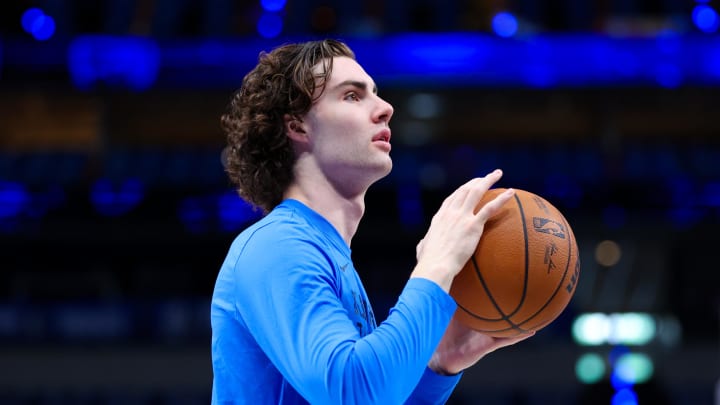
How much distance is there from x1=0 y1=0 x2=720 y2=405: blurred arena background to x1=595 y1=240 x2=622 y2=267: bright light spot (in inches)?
1.8

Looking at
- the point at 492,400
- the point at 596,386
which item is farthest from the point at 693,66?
the point at 492,400

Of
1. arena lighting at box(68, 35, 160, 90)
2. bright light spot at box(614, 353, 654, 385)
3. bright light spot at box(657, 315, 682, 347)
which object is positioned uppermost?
arena lighting at box(68, 35, 160, 90)

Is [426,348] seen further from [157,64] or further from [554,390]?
[157,64]

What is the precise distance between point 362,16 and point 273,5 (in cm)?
116

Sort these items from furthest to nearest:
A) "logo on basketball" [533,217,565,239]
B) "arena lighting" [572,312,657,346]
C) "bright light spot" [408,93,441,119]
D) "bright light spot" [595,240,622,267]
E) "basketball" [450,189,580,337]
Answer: "bright light spot" [408,93,441,119], "bright light spot" [595,240,622,267], "arena lighting" [572,312,657,346], "logo on basketball" [533,217,565,239], "basketball" [450,189,580,337]

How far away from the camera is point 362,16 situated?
440 inches

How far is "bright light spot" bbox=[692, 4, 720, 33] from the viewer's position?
10477 mm

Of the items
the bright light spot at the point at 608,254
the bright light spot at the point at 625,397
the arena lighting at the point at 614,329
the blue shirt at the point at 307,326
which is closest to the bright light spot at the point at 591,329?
the arena lighting at the point at 614,329

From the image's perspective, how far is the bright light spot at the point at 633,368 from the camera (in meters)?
9.16

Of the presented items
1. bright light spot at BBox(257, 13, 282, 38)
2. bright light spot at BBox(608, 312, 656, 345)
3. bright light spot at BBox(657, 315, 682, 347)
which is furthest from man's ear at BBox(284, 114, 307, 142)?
bright light spot at BBox(257, 13, 282, 38)

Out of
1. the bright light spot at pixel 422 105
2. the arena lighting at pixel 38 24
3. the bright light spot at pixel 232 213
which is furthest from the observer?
the bright light spot at pixel 422 105

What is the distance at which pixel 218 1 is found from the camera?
11.5 m

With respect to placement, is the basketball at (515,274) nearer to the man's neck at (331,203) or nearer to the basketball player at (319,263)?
the basketball player at (319,263)

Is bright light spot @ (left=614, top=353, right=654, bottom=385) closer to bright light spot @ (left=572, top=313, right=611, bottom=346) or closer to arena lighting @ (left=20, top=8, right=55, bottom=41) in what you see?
bright light spot @ (left=572, top=313, right=611, bottom=346)
